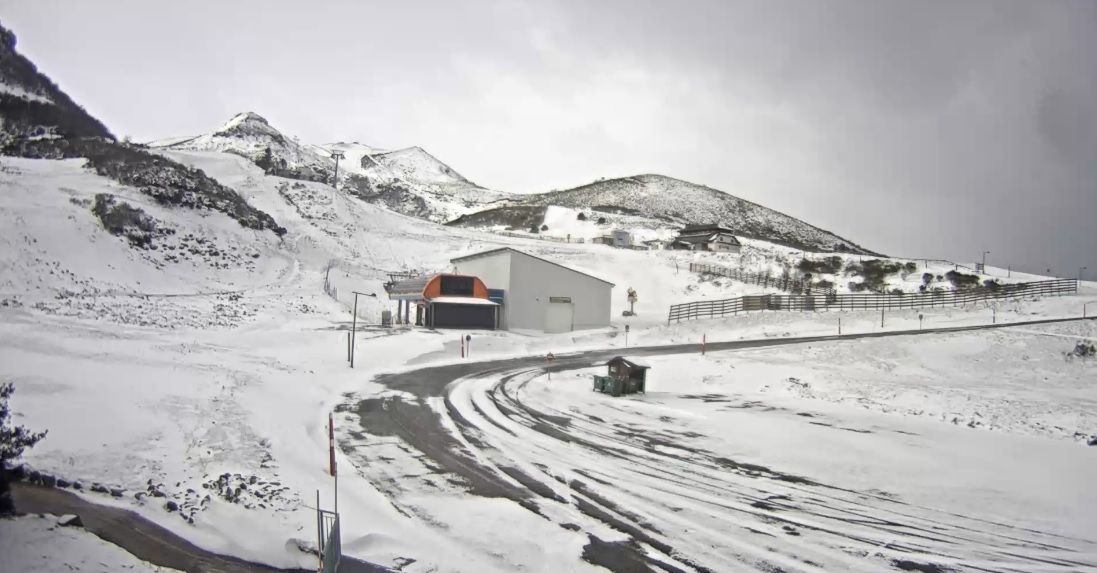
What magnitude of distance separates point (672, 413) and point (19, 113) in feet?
314

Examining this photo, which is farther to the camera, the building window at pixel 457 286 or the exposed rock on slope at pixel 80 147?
the exposed rock on slope at pixel 80 147

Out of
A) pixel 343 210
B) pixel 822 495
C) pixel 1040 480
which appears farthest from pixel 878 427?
pixel 343 210

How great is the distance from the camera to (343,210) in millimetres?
A: 79812

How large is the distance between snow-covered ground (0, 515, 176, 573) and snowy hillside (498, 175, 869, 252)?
488ft

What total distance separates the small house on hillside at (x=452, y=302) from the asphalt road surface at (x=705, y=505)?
24.3 metres

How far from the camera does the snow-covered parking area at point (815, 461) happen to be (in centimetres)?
859

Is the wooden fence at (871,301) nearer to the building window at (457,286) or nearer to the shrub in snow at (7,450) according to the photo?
the building window at (457,286)

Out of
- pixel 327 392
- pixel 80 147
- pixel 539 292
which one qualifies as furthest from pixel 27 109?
pixel 327 392

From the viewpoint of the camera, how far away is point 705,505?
1006 cm

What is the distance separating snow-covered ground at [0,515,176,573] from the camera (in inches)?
230

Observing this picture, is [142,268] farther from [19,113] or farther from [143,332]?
[19,113]

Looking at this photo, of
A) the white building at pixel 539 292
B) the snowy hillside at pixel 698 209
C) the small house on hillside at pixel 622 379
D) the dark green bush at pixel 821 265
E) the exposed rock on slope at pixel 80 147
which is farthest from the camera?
the snowy hillside at pixel 698 209

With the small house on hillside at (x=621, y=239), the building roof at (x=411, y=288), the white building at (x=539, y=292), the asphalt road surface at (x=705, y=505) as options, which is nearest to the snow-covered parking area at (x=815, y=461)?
the asphalt road surface at (x=705, y=505)

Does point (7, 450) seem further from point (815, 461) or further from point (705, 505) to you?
point (815, 461)
